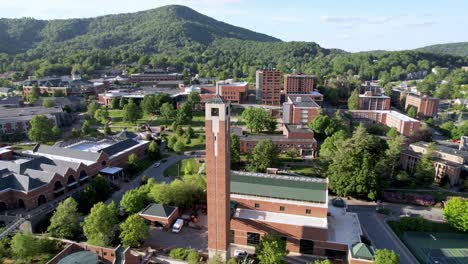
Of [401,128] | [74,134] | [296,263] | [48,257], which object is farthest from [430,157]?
[74,134]

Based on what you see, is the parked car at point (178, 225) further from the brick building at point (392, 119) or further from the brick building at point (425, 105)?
the brick building at point (425, 105)

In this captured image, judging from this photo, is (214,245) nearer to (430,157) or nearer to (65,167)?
(65,167)

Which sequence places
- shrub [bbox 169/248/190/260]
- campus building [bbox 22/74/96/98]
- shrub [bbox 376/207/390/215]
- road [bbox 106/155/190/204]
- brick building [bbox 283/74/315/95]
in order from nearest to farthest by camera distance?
shrub [bbox 169/248/190/260] < shrub [bbox 376/207/390/215] < road [bbox 106/155/190/204] < brick building [bbox 283/74/315/95] < campus building [bbox 22/74/96/98]

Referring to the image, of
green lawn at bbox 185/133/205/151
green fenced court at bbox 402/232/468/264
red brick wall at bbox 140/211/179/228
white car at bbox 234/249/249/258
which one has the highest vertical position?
green lawn at bbox 185/133/205/151

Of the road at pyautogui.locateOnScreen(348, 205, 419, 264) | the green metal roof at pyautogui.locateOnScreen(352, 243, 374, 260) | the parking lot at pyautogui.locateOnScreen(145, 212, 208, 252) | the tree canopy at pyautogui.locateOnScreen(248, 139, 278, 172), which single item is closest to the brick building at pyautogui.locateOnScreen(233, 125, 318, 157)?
the tree canopy at pyautogui.locateOnScreen(248, 139, 278, 172)

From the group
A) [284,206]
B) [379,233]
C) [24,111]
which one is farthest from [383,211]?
[24,111]

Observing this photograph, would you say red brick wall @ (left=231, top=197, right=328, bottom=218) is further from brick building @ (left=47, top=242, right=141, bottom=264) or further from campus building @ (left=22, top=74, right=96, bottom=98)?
campus building @ (left=22, top=74, right=96, bottom=98)

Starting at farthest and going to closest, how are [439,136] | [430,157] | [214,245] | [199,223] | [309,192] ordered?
[439,136] → [430,157] → [199,223] → [309,192] → [214,245]
